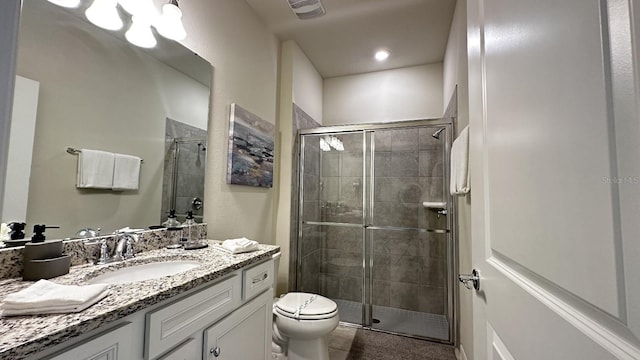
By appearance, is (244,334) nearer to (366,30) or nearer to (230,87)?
(230,87)

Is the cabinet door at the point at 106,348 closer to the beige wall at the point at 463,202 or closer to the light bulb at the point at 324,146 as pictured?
the beige wall at the point at 463,202

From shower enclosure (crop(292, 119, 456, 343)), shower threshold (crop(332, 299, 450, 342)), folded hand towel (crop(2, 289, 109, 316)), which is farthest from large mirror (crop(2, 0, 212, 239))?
shower threshold (crop(332, 299, 450, 342))

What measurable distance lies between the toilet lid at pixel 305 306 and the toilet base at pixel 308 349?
0.17m

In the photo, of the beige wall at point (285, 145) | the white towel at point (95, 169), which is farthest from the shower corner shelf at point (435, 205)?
the white towel at point (95, 169)

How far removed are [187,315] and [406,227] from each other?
7.35 feet

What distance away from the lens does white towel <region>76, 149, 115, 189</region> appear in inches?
42.1

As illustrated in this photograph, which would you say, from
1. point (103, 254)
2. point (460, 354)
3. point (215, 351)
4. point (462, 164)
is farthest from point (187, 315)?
point (460, 354)

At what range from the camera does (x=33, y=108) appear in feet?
3.08

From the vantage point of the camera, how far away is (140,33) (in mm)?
1291

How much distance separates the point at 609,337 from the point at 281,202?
2.29m

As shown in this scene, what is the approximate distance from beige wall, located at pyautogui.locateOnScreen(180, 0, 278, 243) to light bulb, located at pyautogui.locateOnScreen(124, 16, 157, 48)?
211mm

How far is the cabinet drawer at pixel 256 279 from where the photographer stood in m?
1.19

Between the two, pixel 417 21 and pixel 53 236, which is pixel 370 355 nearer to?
pixel 53 236

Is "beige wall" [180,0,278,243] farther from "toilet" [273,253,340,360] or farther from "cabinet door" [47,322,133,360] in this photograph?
"cabinet door" [47,322,133,360]
